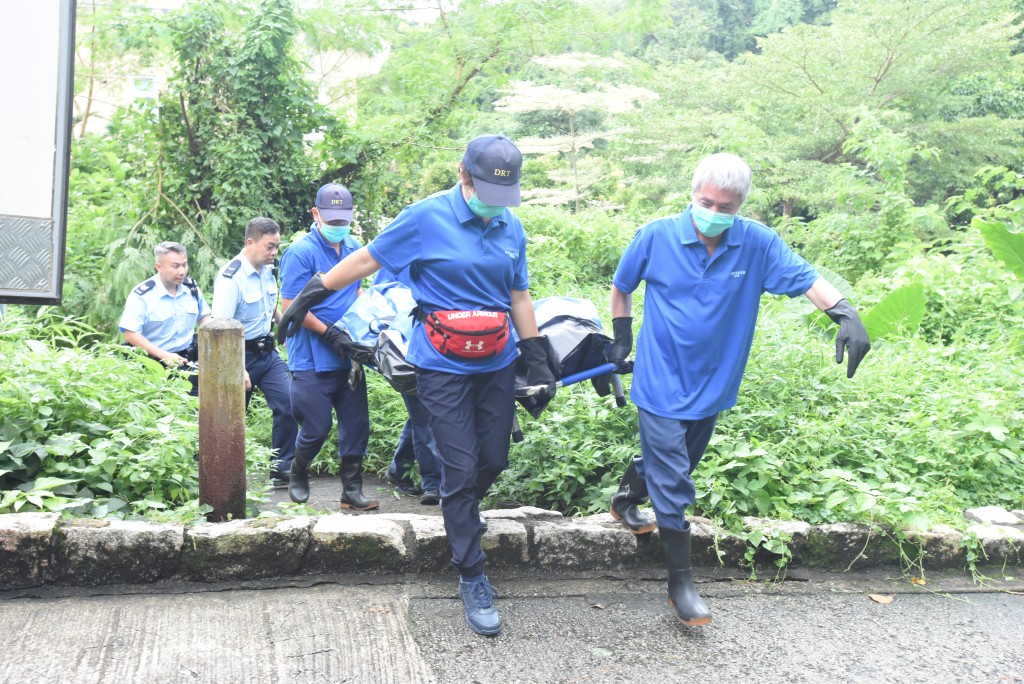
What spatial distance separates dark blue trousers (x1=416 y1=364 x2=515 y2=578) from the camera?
3836 millimetres

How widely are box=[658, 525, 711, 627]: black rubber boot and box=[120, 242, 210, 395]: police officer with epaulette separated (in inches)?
142

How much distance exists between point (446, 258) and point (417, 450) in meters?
2.00

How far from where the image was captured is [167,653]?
3.41 m

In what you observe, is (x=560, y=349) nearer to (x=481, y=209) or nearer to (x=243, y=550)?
(x=481, y=209)

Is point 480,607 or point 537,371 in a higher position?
point 537,371

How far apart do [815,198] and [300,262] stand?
14.7m

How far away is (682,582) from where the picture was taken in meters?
3.95


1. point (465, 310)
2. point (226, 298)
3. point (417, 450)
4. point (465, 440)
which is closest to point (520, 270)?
point (465, 310)

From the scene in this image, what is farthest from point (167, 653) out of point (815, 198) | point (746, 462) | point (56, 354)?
point (815, 198)

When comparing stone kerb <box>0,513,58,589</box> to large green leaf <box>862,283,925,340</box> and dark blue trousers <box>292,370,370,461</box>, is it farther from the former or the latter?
large green leaf <box>862,283,925,340</box>

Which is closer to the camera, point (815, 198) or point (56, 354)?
point (56, 354)

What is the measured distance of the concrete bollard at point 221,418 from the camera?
417 centimetres

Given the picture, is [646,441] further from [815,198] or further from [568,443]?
[815,198]

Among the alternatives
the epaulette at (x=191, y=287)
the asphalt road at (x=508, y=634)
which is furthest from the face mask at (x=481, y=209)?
the epaulette at (x=191, y=287)
